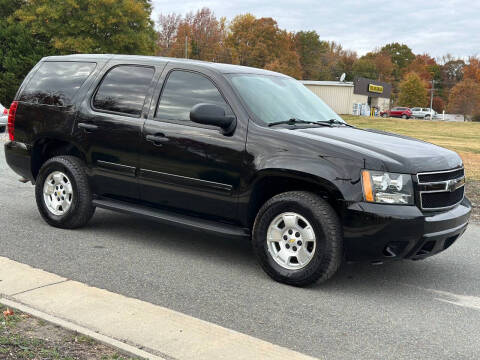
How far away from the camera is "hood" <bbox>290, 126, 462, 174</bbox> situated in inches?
187

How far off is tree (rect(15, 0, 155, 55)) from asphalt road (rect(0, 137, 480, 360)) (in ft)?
130

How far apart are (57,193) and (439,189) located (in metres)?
4.02

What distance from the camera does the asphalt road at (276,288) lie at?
4.02 meters

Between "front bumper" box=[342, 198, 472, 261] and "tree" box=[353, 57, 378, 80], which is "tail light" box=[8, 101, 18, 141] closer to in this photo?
"front bumper" box=[342, 198, 472, 261]

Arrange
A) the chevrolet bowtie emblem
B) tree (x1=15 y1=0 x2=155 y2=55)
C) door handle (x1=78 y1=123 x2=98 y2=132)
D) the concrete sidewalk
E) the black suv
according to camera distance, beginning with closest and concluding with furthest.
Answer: the concrete sidewalk
the black suv
the chevrolet bowtie emblem
door handle (x1=78 y1=123 x2=98 y2=132)
tree (x1=15 y1=0 x2=155 y2=55)

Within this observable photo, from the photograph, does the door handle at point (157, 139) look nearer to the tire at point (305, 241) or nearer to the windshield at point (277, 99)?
the windshield at point (277, 99)

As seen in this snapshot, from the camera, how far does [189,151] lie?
554 cm

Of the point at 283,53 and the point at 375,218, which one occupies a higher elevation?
the point at 283,53

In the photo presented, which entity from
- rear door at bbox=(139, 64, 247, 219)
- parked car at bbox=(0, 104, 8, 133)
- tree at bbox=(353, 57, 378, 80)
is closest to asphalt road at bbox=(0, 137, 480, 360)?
rear door at bbox=(139, 64, 247, 219)

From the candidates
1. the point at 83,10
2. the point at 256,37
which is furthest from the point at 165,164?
the point at 256,37

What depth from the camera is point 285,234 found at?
16.6 feet

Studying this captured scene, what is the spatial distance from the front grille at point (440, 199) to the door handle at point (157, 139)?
242cm

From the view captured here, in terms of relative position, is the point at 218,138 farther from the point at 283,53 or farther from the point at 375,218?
the point at 283,53

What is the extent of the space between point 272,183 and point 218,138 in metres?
0.64
